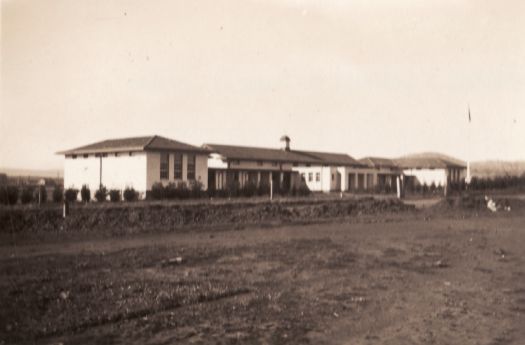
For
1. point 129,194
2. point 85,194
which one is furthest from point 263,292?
point 129,194

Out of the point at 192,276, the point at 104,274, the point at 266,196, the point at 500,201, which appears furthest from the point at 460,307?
the point at 266,196

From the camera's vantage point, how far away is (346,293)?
28.3 feet

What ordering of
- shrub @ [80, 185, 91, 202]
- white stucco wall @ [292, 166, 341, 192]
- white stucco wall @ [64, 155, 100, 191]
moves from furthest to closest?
white stucco wall @ [292, 166, 341, 192] < white stucco wall @ [64, 155, 100, 191] < shrub @ [80, 185, 91, 202]

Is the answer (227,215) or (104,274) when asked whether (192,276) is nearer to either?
(104,274)

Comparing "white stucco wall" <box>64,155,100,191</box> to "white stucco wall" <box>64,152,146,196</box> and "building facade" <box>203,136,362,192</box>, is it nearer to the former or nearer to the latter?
"white stucco wall" <box>64,152,146,196</box>

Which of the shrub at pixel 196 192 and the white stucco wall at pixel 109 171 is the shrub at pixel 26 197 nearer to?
the white stucco wall at pixel 109 171

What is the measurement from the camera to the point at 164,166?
32.3m

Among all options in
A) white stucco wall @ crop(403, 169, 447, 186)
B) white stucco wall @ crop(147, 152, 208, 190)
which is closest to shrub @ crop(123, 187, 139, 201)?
white stucco wall @ crop(147, 152, 208, 190)

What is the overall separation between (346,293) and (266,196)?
27.0m

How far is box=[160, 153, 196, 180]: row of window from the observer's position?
106ft

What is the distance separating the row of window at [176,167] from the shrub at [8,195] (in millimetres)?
9909

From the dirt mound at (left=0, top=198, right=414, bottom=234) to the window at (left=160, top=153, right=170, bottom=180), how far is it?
8241 millimetres

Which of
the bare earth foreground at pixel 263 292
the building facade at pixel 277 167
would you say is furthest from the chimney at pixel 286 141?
the bare earth foreground at pixel 263 292

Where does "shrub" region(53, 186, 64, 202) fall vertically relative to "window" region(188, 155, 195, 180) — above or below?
below
